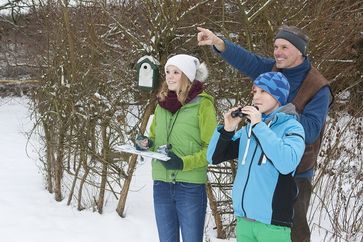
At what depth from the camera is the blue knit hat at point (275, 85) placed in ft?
7.43

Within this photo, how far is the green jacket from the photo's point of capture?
2869 millimetres

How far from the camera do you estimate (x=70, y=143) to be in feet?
18.2

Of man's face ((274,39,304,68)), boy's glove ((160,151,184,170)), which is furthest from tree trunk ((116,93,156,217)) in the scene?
man's face ((274,39,304,68))

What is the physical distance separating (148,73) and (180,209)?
1557 millimetres

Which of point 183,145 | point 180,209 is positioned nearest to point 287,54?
point 183,145

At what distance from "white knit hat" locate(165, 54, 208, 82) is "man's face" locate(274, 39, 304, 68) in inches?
24.0

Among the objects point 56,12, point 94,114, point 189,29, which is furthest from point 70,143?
point 189,29

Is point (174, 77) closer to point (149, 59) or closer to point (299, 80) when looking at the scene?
point (299, 80)

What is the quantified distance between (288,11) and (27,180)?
4.59 meters

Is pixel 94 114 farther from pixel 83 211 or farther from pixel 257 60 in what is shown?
pixel 257 60

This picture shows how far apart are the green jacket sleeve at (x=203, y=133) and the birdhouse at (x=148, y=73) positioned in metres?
1.26

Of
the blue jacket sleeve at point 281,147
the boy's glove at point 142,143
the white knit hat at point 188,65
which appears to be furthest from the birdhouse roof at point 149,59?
the blue jacket sleeve at point 281,147

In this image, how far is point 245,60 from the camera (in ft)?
8.95

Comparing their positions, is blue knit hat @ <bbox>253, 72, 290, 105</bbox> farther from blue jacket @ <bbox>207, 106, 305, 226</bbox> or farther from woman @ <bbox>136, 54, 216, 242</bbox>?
woman @ <bbox>136, 54, 216, 242</bbox>
